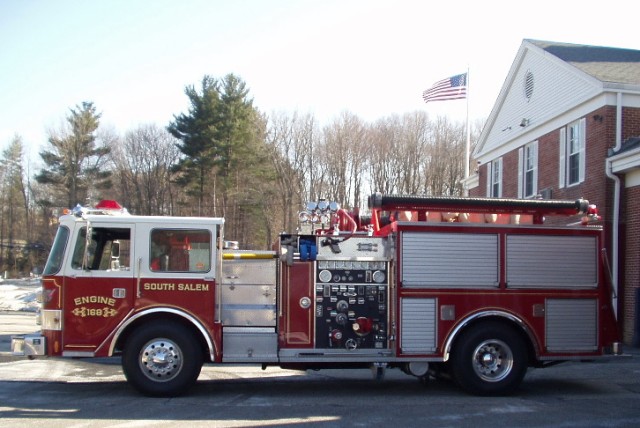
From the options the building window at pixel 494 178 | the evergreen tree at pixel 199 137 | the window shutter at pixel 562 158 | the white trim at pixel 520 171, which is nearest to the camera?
the window shutter at pixel 562 158

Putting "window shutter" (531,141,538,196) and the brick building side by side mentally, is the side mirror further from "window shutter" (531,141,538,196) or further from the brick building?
"window shutter" (531,141,538,196)

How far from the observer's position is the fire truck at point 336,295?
28.2 ft

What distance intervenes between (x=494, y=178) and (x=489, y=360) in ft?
52.4

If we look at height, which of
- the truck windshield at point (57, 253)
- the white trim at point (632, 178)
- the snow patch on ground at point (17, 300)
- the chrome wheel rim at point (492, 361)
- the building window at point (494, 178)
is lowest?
the snow patch on ground at point (17, 300)

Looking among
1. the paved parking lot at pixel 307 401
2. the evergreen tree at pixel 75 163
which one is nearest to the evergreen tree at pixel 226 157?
the evergreen tree at pixel 75 163

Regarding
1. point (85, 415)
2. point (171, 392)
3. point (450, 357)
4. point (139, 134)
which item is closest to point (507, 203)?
point (450, 357)

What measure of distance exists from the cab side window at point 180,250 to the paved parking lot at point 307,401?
1755 mm

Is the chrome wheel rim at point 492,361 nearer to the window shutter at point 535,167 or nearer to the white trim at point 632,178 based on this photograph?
the white trim at point 632,178

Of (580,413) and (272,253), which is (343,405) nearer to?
(272,253)

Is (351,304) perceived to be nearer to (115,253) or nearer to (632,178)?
(115,253)

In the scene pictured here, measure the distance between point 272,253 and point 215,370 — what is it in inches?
137

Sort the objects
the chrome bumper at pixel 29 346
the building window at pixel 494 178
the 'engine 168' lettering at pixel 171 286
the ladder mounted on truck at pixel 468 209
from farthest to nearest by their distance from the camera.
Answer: the building window at pixel 494 178 → the ladder mounted on truck at pixel 468 209 → the 'engine 168' lettering at pixel 171 286 → the chrome bumper at pixel 29 346

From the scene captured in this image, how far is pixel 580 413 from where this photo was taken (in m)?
8.11

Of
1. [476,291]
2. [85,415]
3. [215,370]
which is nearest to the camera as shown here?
[85,415]
